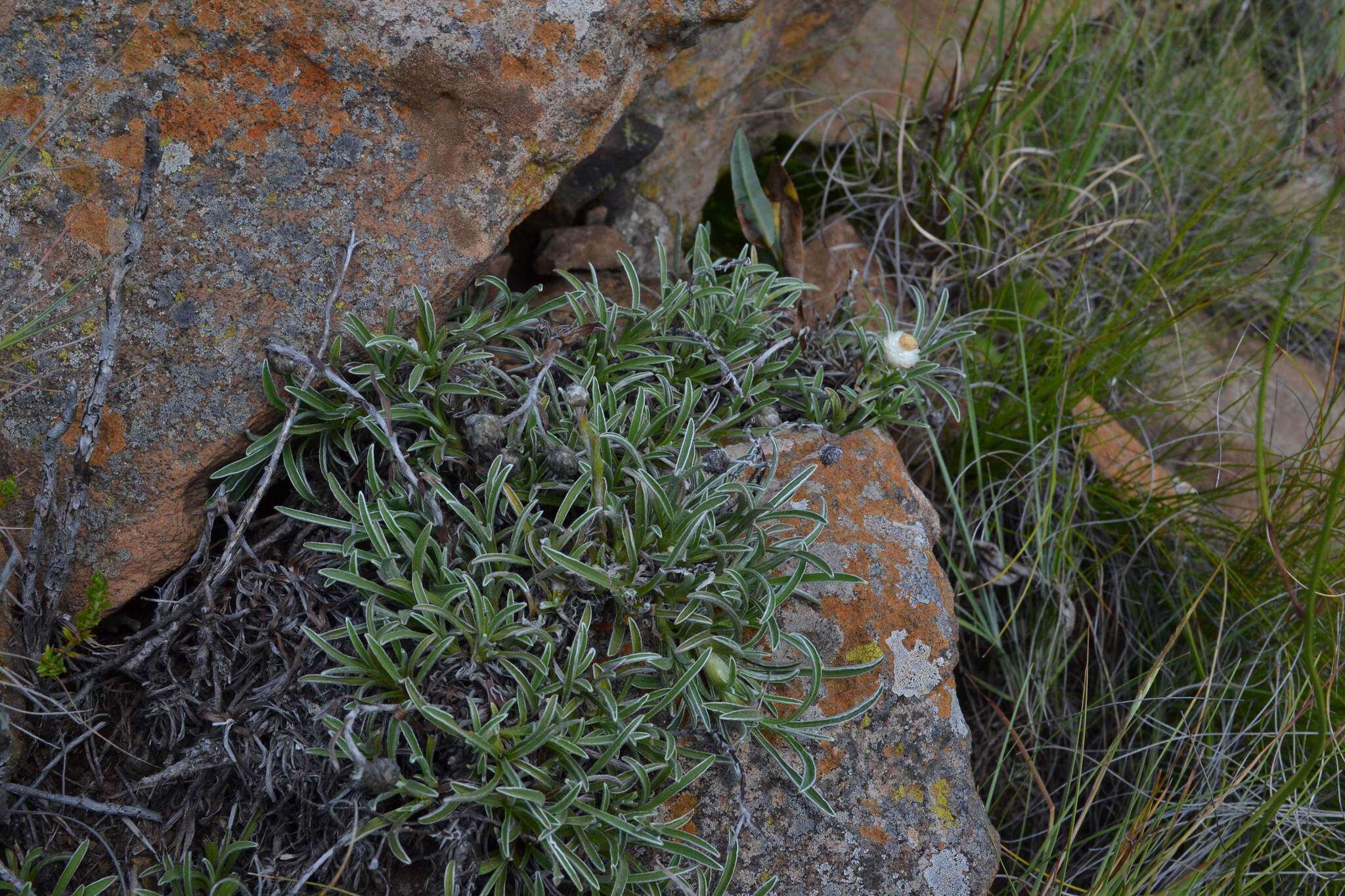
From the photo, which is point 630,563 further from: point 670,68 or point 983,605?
point 670,68

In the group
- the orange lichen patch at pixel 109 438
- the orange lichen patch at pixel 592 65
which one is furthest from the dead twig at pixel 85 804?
the orange lichen patch at pixel 592 65

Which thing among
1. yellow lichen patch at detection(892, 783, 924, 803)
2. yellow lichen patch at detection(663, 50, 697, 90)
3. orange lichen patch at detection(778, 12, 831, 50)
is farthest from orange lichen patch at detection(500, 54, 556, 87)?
yellow lichen patch at detection(892, 783, 924, 803)

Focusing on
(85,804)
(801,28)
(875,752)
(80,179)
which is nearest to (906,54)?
(801,28)

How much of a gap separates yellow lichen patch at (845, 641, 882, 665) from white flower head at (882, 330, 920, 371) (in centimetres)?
78

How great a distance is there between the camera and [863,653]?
2.21 metres

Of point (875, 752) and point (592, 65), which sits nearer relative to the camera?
point (875, 752)

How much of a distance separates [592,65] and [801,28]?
46.9 inches

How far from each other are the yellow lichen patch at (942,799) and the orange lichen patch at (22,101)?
7.43 ft

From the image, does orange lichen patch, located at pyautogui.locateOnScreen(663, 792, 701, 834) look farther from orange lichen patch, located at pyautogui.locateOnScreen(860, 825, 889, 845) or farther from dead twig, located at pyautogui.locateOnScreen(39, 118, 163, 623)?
dead twig, located at pyautogui.locateOnScreen(39, 118, 163, 623)

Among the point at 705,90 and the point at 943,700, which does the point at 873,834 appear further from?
the point at 705,90

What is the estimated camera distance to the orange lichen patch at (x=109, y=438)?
198cm

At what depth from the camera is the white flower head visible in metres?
2.61

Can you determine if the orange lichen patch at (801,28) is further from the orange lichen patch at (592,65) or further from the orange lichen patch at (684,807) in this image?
the orange lichen patch at (684,807)

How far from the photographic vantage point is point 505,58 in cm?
218
